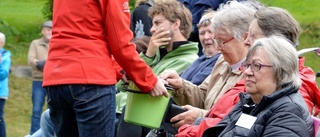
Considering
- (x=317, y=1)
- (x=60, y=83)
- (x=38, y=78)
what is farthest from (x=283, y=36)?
(x=317, y=1)

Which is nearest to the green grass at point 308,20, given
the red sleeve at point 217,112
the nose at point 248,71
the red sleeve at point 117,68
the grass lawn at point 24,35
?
the grass lawn at point 24,35

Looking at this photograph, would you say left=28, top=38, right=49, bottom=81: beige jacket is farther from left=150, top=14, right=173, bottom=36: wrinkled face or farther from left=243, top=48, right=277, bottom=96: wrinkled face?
left=243, top=48, right=277, bottom=96: wrinkled face

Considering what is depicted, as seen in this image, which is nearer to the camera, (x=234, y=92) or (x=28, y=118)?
(x=234, y=92)

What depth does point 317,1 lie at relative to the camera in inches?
768

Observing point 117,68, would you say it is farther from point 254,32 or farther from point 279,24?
point 279,24

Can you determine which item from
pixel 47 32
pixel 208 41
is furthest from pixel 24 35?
pixel 208 41

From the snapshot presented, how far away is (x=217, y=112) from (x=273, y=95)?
0.71 meters

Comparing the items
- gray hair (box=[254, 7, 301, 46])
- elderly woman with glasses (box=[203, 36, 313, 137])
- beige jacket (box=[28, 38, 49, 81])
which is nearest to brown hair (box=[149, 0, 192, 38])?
gray hair (box=[254, 7, 301, 46])

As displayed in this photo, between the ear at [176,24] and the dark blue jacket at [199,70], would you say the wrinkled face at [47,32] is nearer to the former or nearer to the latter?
the ear at [176,24]

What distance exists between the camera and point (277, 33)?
4059mm

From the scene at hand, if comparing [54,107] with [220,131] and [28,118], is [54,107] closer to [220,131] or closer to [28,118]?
[220,131]

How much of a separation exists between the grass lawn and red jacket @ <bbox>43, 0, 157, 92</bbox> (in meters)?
6.19

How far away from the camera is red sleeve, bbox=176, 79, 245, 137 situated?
416 centimetres

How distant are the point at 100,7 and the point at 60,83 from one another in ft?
1.61
